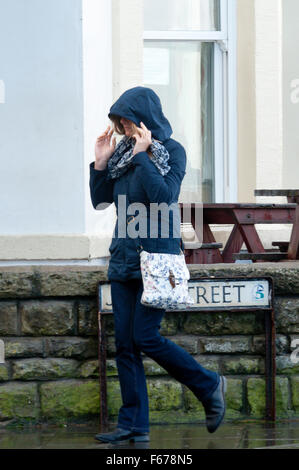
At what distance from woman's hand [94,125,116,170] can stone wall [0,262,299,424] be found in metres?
0.88

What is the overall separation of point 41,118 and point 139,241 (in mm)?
1410

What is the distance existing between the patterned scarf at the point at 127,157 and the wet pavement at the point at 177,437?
1348 mm

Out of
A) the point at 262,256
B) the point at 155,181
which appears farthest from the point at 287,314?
the point at 155,181

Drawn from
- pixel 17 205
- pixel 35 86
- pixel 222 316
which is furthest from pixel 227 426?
pixel 35 86

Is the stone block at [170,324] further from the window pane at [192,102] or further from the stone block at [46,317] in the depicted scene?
the window pane at [192,102]

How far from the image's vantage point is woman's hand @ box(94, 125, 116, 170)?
16.0ft

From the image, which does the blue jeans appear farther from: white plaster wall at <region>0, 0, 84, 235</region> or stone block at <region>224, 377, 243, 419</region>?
white plaster wall at <region>0, 0, 84, 235</region>

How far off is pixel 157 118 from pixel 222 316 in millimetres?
1381

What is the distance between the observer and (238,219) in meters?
6.40

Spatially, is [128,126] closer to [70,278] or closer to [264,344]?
[70,278]

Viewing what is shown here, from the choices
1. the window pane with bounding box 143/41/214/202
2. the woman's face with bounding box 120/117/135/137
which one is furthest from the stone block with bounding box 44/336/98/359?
the window pane with bounding box 143/41/214/202

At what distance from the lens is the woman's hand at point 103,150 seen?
4.88 meters

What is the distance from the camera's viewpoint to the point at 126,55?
6.75 m
